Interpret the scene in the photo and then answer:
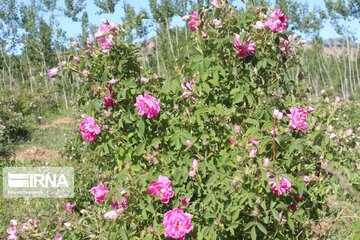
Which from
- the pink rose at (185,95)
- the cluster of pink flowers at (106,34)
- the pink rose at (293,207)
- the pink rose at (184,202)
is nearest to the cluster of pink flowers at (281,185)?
the pink rose at (293,207)

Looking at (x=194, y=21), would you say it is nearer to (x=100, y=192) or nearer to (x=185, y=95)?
(x=185, y=95)

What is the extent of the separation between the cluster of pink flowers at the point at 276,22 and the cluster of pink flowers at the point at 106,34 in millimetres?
732

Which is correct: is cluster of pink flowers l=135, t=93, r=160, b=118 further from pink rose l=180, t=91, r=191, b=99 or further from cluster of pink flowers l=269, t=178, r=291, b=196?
cluster of pink flowers l=269, t=178, r=291, b=196

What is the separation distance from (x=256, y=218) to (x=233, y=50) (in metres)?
0.78

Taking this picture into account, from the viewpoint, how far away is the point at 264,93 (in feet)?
7.61

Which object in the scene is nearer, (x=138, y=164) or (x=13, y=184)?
(x=138, y=164)

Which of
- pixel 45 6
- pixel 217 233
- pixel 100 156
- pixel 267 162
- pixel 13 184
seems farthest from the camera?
pixel 45 6

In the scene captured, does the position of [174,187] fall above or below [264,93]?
below

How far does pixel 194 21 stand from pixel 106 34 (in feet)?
1.41

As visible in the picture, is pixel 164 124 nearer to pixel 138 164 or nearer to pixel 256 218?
pixel 138 164

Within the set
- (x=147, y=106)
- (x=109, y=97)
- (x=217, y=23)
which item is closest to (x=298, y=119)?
(x=217, y=23)

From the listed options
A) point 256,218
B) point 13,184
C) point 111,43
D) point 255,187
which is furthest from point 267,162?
point 13,184

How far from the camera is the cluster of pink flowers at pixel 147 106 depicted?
2209 millimetres

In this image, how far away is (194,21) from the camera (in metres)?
2.28
